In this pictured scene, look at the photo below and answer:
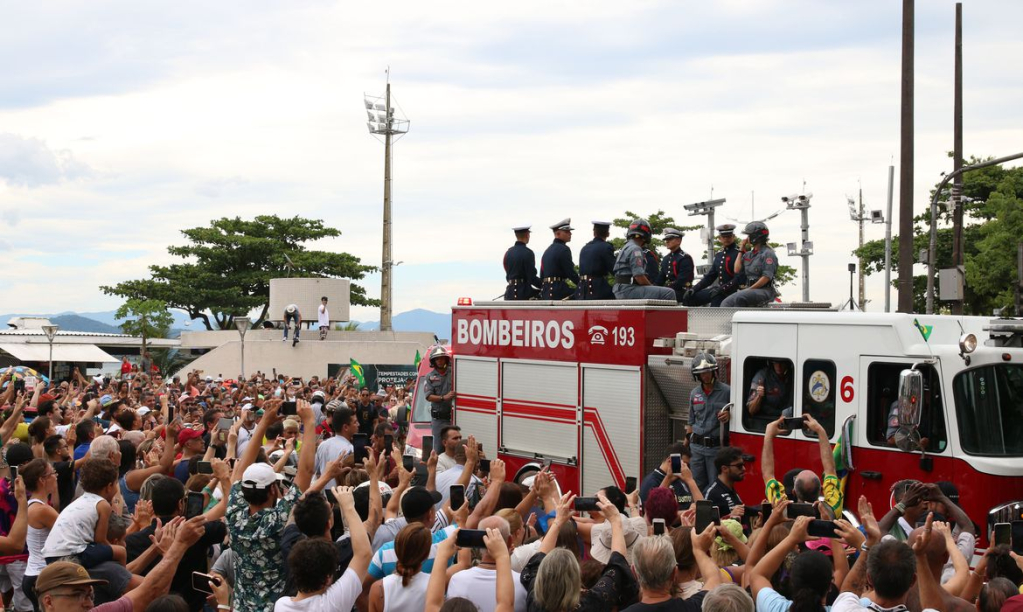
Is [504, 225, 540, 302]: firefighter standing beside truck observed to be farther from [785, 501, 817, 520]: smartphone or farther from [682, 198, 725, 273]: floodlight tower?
[785, 501, 817, 520]: smartphone

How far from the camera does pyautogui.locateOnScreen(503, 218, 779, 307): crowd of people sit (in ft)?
39.5

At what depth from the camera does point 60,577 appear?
4781 millimetres

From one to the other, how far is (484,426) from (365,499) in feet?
22.0

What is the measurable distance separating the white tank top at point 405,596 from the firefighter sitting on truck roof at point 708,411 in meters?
5.69

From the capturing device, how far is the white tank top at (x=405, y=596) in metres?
5.26

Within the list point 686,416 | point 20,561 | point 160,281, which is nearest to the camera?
point 20,561

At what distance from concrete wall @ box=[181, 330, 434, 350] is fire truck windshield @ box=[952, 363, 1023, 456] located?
34.7 meters

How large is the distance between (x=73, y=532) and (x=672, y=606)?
3.62 meters

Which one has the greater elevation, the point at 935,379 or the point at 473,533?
the point at 935,379

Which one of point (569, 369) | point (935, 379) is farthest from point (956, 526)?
point (569, 369)

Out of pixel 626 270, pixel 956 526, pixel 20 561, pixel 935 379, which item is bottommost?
pixel 20 561

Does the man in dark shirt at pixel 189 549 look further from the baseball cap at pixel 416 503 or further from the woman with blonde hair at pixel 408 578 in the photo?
the woman with blonde hair at pixel 408 578

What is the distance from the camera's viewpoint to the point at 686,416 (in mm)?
11227

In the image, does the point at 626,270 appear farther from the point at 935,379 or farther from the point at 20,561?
the point at 20,561
